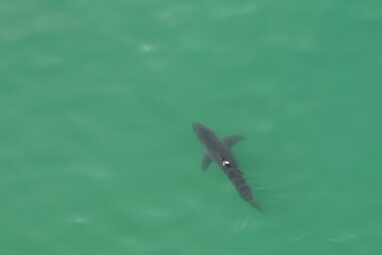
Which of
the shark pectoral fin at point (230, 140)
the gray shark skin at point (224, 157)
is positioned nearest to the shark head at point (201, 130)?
the gray shark skin at point (224, 157)

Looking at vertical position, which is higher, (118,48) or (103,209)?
(118,48)

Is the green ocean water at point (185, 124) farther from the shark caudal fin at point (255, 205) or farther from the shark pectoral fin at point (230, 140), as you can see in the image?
the shark pectoral fin at point (230, 140)

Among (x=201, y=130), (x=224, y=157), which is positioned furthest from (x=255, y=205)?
(x=201, y=130)

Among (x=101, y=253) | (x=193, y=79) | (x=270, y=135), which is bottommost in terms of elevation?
(x=101, y=253)

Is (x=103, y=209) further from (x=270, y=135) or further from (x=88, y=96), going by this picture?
(x=270, y=135)

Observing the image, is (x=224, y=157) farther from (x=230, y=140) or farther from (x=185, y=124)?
(x=185, y=124)

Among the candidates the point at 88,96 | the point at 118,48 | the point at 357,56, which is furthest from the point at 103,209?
the point at 357,56

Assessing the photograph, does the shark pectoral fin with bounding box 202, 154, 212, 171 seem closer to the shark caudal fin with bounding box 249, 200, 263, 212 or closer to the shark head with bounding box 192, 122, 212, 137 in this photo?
the shark head with bounding box 192, 122, 212, 137
